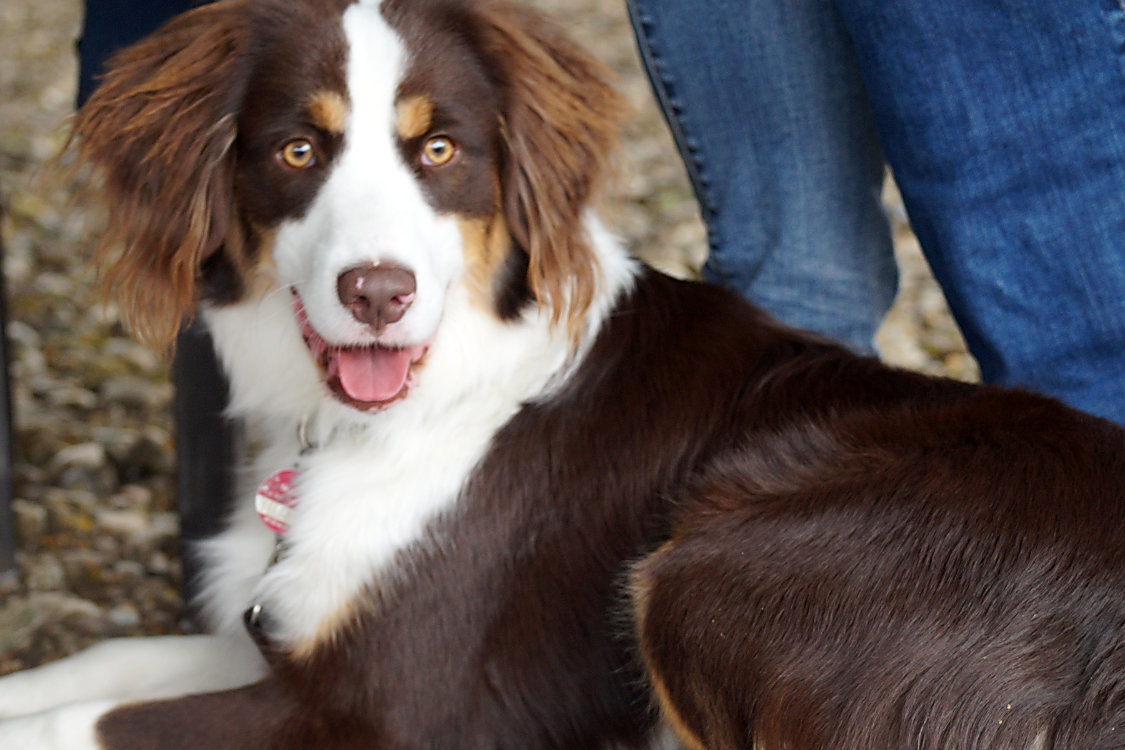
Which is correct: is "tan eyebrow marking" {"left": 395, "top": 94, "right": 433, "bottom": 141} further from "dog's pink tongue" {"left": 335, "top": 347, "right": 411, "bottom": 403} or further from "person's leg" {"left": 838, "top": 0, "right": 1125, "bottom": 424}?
"person's leg" {"left": 838, "top": 0, "right": 1125, "bottom": 424}

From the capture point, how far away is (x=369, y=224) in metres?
2.12

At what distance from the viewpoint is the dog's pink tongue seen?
229 centimetres

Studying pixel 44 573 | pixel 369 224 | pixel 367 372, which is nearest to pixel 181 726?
pixel 367 372

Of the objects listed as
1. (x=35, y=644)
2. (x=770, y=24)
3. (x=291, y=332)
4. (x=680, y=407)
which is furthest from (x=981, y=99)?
(x=35, y=644)

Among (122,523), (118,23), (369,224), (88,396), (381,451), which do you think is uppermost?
(118,23)

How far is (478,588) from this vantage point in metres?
2.33

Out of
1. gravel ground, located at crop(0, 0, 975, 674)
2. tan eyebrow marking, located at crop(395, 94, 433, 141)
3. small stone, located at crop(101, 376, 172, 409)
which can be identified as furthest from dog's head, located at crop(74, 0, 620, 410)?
small stone, located at crop(101, 376, 172, 409)

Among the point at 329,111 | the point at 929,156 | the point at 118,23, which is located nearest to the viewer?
the point at 329,111

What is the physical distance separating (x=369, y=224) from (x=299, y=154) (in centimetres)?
25

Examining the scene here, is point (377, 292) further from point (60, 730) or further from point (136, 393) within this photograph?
point (136, 393)

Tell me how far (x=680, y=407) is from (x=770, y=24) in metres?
1.04

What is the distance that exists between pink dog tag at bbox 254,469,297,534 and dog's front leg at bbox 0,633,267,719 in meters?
0.31

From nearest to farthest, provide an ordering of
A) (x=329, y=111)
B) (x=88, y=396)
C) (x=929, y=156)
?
(x=329, y=111), (x=929, y=156), (x=88, y=396)

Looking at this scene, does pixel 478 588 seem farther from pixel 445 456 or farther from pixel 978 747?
pixel 978 747
